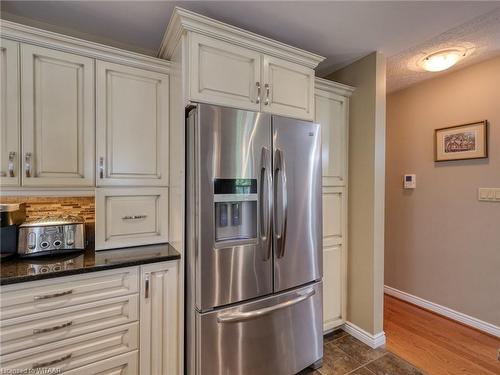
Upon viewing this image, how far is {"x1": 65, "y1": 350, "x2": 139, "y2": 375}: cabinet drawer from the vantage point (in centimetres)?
135

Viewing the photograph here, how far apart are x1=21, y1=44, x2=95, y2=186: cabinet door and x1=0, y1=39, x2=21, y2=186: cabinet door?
3 cm

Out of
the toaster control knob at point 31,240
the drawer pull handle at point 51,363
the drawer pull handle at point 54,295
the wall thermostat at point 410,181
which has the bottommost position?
the drawer pull handle at point 51,363

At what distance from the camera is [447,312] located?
255 cm

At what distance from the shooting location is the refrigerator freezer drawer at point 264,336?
4.66 feet

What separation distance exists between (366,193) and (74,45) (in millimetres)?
2308

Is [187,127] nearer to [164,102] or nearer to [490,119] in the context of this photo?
[164,102]

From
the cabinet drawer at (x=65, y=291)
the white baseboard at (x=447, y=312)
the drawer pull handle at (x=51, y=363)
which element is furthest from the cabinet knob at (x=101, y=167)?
the white baseboard at (x=447, y=312)

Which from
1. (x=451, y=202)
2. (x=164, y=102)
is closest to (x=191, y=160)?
(x=164, y=102)

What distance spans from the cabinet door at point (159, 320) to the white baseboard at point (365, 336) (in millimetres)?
1534

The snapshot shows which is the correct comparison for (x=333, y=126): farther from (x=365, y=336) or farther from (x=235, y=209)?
(x=365, y=336)

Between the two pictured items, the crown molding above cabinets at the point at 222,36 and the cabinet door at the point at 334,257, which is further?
the cabinet door at the point at 334,257

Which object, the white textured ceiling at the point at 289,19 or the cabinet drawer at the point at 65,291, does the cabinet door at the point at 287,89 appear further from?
the cabinet drawer at the point at 65,291

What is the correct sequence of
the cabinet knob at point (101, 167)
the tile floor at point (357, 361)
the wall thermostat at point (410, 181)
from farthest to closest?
the wall thermostat at point (410, 181)
the tile floor at point (357, 361)
the cabinet knob at point (101, 167)

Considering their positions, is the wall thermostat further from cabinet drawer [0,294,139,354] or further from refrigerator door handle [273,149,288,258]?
cabinet drawer [0,294,139,354]
